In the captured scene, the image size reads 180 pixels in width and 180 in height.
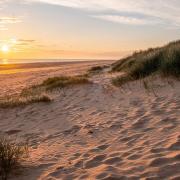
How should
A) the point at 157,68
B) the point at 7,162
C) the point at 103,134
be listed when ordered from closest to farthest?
1. the point at 7,162
2. the point at 103,134
3. the point at 157,68

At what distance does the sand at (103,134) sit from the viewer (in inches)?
153

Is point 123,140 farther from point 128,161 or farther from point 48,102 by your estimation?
point 48,102

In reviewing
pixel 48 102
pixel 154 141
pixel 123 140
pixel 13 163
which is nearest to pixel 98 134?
pixel 123 140

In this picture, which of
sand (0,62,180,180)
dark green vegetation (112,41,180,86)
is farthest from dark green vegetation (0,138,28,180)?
dark green vegetation (112,41,180,86)

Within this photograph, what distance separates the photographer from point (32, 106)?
9422 millimetres

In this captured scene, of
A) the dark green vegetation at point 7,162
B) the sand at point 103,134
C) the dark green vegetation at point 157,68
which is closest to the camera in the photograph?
the sand at point 103,134

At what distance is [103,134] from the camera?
5.64m

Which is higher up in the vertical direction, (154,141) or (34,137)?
(154,141)

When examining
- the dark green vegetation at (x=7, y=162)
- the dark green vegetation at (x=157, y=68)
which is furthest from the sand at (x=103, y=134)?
the dark green vegetation at (x=157, y=68)

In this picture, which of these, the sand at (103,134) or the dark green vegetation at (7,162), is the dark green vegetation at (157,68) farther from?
the dark green vegetation at (7,162)

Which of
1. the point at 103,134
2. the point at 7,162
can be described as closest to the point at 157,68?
the point at 103,134

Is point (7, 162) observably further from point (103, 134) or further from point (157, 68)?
point (157, 68)

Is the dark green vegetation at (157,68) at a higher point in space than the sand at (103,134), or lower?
higher

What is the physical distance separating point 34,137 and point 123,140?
2184 millimetres
